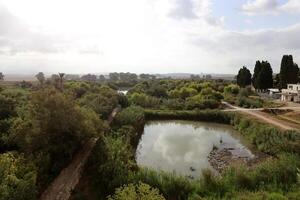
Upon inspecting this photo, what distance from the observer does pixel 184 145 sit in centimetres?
2727

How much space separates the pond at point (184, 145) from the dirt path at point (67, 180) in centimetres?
449

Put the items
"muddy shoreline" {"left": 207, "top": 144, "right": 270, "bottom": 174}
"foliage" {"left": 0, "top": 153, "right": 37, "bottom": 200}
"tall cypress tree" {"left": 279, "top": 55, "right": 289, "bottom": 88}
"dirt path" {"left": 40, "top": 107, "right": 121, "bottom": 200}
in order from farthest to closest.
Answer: "tall cypress tree" {"left": 279, "top": 55, "right": 289, "bottom": 88}, "muddy shoreline" {"left": 207, "top": 144, "right": 270, "bottom": 174}, "dirt path" {"left": 40, "top": 107, "right": 121, "bottom": 200}, "foliage" {"left": 0, "top": 153, "right": 37, "bottom": 200}

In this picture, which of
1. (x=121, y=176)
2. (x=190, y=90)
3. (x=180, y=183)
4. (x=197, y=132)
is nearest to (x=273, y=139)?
(x=197, y=132)

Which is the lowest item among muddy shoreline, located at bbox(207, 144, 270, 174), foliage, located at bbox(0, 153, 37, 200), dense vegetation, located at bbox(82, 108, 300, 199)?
muddy shoreline, located at bbox(207, 144, 270, 174)

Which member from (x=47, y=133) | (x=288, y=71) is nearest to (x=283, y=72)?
(x=288, y=71)

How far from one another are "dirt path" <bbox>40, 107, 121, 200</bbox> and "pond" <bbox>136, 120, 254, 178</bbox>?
4.49 metres

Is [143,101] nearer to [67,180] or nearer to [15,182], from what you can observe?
[67,180]

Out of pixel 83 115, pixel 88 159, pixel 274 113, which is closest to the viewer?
pixel 88 159

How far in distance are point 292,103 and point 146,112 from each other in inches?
850

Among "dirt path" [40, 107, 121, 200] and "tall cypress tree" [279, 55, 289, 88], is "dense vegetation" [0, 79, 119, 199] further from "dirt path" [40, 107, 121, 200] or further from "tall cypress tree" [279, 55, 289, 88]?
"tall cypress tree" [279, 55, 289, 88]

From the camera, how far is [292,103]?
1895 inches

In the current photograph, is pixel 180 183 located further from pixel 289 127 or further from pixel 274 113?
pixel 274 113

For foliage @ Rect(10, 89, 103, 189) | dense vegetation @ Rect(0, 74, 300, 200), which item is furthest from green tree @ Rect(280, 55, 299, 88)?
foliage @ Rect(10, 89, 103, 189)

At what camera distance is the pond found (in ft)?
70.2
